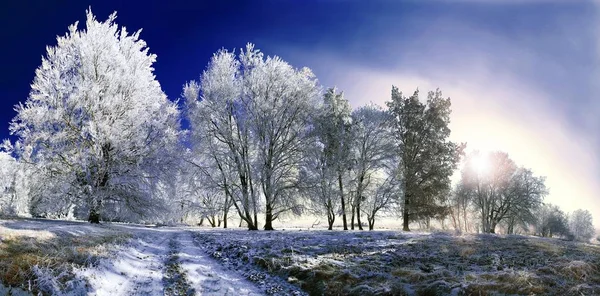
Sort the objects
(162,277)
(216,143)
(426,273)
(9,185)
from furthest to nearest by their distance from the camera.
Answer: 1. (9,185)
2. (216,143)
3. (162,277)
4. (426,273)

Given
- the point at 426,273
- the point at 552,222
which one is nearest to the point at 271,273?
the point at 426,273

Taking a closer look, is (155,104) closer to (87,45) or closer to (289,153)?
(87,45)

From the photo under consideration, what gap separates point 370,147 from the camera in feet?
95.8

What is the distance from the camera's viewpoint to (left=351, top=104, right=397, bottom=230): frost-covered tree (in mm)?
28391

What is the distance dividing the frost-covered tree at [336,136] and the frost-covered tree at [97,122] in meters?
12.5

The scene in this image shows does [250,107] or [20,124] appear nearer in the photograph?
[20,124]

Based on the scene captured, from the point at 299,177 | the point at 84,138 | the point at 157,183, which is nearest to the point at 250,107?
the point at 299,177

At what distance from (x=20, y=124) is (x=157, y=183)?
8.53 metres

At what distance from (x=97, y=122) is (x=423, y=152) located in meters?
25.3

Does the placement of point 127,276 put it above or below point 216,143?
below

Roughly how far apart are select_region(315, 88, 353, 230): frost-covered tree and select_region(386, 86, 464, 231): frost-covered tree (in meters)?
4.80

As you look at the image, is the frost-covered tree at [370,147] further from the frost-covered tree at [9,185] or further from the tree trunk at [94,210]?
the frost-covered tree at [9,185]

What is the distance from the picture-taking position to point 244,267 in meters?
9.23

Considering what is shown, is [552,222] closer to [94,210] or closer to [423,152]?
[423,152]
